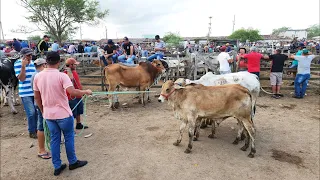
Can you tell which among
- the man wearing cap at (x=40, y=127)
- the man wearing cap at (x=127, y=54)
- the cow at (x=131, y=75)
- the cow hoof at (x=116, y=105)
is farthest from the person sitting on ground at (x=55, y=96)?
the man wearing cap at (x=127, y=54)

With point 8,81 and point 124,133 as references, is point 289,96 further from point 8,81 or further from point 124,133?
point 8,81

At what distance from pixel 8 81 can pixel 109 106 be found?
334cm

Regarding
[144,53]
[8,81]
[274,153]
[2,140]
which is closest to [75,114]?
[2,140]

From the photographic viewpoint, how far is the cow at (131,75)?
7422 mm

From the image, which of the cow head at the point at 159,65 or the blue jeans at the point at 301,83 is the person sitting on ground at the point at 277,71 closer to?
the blue jeans at the point at 301,83

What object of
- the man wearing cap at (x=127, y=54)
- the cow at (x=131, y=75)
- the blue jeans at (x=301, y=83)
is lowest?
the blue jeans at (x=301, y=83)

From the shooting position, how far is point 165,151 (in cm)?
463

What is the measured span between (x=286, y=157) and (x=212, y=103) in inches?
73.3

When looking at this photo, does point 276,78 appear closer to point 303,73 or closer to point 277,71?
point 277,71

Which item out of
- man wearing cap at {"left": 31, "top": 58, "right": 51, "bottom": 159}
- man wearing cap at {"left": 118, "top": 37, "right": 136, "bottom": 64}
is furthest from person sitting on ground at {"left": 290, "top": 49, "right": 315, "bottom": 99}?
man wearing cap at {"left": 31, "top": 58, "right": 51, "bottom": 159}

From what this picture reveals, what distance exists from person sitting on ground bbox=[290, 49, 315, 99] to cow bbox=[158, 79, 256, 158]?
17.7ft

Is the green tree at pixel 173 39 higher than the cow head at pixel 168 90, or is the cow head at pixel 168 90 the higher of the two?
the green tree at pixel 173 39

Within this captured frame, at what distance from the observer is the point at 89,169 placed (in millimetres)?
3986

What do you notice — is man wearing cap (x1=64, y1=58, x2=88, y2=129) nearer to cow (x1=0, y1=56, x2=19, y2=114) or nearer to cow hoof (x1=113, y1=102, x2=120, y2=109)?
cow hoof (x1=113, y1=102, x2=120, y2=109)
